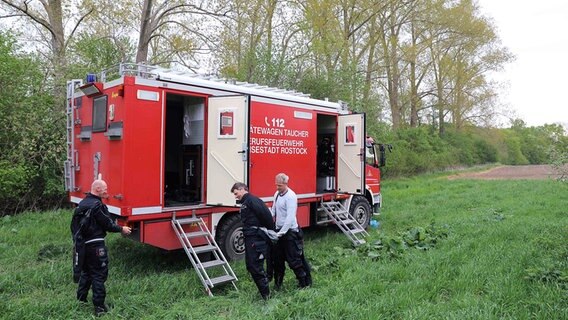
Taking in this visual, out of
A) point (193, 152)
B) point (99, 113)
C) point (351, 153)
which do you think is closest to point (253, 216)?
point (193, 152)

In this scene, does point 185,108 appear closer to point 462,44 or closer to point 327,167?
point 327,167

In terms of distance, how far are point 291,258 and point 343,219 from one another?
383cm

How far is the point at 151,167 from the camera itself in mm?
6234

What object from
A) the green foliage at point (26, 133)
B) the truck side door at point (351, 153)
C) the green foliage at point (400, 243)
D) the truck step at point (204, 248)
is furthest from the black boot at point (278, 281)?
the green foliage at point (26, 133)

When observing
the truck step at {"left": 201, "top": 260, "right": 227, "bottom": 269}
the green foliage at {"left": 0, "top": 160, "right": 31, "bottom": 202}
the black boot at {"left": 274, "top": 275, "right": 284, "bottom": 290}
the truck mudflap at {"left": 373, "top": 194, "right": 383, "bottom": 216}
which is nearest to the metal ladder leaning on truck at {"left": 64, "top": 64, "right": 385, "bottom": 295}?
the truck step at {"left": 201, "top": 260, "right": 227, "bottom": 269}

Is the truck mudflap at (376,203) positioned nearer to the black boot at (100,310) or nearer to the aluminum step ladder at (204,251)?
the aluminum step ladder at (204,251)

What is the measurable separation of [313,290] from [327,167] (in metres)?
4.87

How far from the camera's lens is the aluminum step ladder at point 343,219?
8.72 m

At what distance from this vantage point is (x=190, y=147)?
742cm

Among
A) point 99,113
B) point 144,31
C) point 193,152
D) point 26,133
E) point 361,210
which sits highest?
point 144,31

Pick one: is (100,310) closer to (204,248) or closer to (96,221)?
(96,221)

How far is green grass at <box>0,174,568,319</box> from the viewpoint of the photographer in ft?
15.5

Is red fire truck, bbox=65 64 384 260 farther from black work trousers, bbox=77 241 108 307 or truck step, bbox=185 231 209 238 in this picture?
black work trousers, bbox=77 241 108 307

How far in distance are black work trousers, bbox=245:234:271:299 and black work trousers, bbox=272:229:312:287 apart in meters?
0.39
